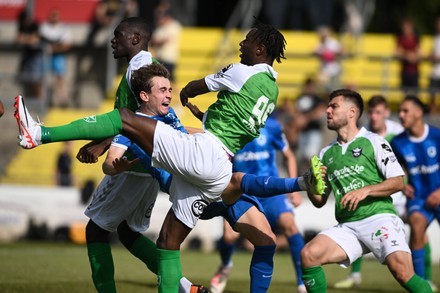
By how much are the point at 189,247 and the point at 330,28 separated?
899 cm

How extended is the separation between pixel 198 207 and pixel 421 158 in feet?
15.8

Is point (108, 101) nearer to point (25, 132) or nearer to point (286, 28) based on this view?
point (286, 28)

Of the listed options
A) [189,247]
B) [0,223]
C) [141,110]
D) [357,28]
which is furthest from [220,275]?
[357,28]

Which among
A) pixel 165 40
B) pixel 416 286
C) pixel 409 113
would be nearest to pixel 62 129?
pixel 416 286

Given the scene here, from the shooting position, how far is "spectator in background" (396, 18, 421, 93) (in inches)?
853

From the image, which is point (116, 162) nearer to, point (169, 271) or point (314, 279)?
point (169, 271)

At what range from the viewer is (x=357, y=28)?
78.6 feet

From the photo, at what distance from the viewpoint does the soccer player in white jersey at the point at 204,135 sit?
796 centimetres

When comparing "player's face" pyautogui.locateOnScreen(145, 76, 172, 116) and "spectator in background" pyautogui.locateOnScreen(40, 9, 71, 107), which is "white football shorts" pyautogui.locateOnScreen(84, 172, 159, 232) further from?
"spectator in background" pyautogui.locateOnScreen(40, 9, 71, 107)

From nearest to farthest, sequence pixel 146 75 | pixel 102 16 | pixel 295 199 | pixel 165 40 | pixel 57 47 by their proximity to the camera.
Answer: pixel 146 75, pixel 295 199, pixel 165 40, pixel 57 47, pixel 102 16

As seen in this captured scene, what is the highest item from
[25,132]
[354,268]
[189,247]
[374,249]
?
[25,132]

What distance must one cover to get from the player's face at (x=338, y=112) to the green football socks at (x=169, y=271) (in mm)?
2213

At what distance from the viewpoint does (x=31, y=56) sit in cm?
2227

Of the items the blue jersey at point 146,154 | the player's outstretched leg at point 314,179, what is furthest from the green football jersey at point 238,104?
the player's outstretched leg at point 314,179
